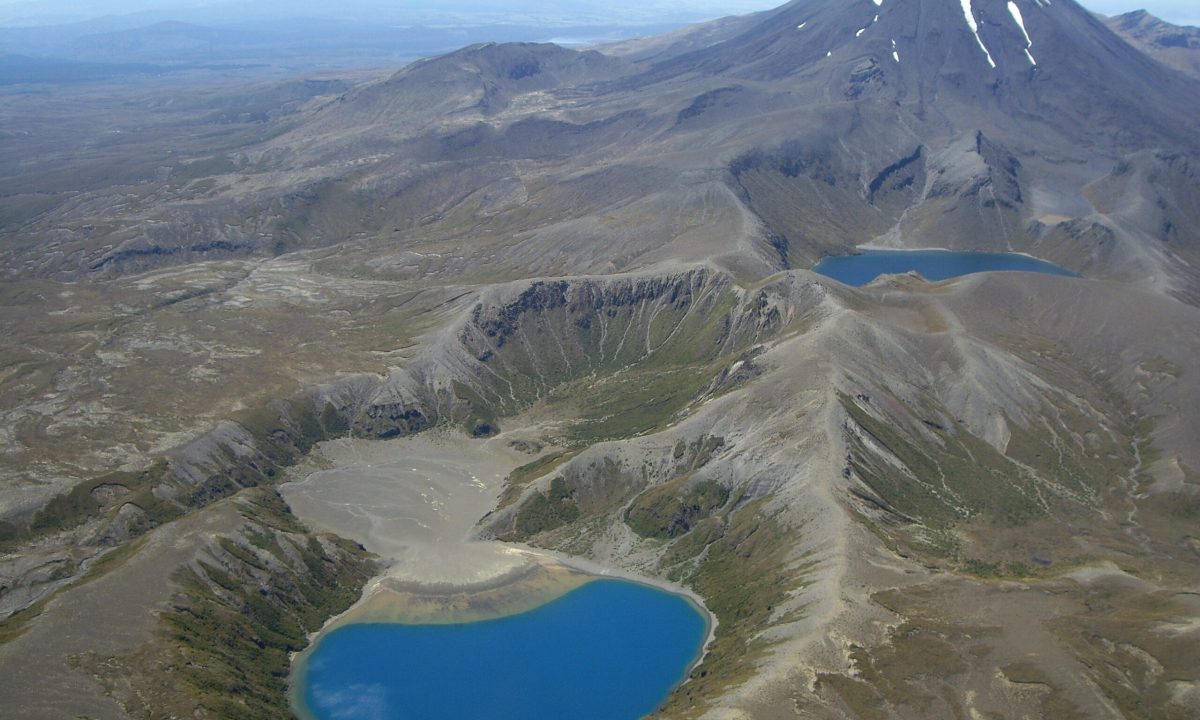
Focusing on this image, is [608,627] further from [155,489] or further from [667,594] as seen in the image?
[155,489]

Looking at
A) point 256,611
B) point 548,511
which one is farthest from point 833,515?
point 256,611

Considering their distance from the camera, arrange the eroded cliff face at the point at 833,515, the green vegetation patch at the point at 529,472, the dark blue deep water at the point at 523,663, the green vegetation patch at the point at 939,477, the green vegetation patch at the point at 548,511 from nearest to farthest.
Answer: the eroded cliff face at the point at 833,515 < the dark blue deep water at the point at 523,663 < the green vegetation patch at the point at 939,477 < the green vegetation patch at the point at 548,511 < the green vegetation patch at the point at 529,472

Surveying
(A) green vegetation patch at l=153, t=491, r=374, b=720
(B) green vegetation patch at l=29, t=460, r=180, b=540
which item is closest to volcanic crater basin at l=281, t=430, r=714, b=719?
(A) green vegetation patch at l=153, t=491, r=374, b=720

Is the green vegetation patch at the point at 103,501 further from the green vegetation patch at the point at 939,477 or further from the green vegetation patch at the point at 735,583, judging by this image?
the green vegetation patch at the point at 939,477

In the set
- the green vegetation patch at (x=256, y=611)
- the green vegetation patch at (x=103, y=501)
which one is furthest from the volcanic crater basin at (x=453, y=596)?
the green vegetation patch at (x=103, y=501)

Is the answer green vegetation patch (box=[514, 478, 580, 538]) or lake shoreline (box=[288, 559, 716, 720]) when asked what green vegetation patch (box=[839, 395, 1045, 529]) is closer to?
lake shoreline (box=[288, 559, 716, 720])
